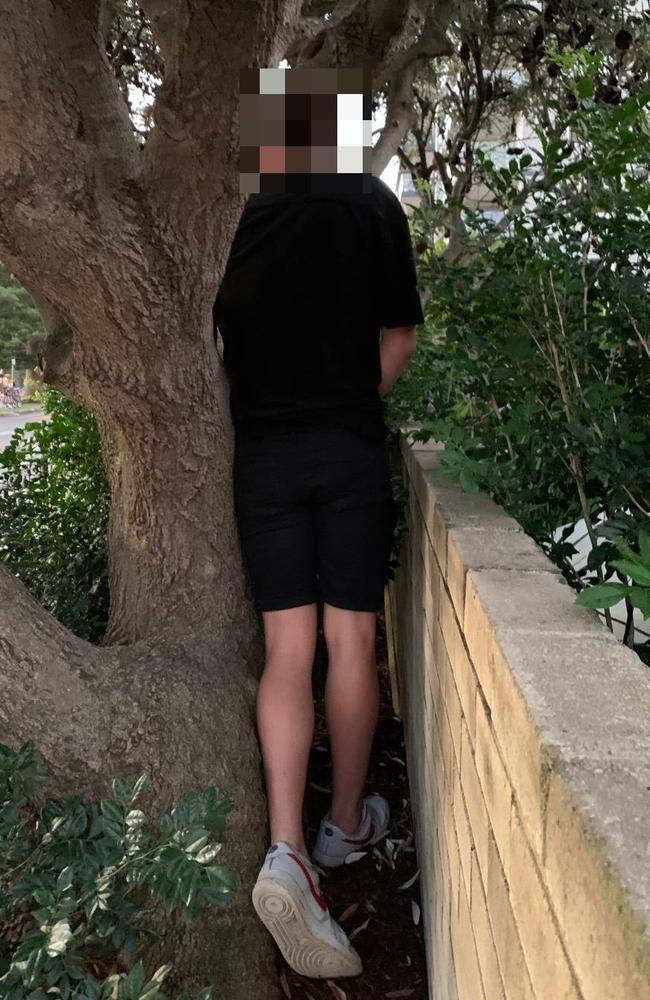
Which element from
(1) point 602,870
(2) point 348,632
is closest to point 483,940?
(1) point 602,870

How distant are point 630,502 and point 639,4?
158 inches

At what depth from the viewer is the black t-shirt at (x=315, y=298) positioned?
2.16 meters

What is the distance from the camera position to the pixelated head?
6.38ft

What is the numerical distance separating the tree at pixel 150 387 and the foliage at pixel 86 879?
22cm

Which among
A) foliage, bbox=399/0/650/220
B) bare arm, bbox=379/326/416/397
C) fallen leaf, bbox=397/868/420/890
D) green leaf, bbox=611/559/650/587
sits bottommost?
fallen leaf, bbox=397/868/420/890

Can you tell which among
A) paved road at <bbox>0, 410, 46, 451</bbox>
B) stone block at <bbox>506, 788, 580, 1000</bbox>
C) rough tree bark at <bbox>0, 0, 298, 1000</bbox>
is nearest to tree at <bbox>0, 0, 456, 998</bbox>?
rough tree bark at <bbox>0, 0, 298, 1000</bbox>

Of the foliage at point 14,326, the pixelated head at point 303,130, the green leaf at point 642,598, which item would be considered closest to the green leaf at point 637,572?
the green leaf at point 642,598

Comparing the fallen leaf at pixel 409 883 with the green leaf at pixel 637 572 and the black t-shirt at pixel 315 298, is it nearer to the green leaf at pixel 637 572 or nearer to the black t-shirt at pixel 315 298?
the black t-shirt at pixel 315 298

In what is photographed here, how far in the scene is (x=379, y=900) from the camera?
240 cm

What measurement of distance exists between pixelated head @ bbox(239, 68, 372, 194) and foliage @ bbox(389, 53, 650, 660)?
0.87 ft

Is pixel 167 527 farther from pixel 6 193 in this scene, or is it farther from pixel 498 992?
pixel 498 992

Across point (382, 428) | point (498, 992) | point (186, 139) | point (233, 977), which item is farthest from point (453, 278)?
point (233, 977)

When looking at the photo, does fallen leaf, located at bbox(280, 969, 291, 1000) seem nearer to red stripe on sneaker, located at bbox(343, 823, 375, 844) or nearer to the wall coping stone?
red stripe on sneaker, located at bbox(343, 823, 375, 844)

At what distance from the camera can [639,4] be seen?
459 centimetres
